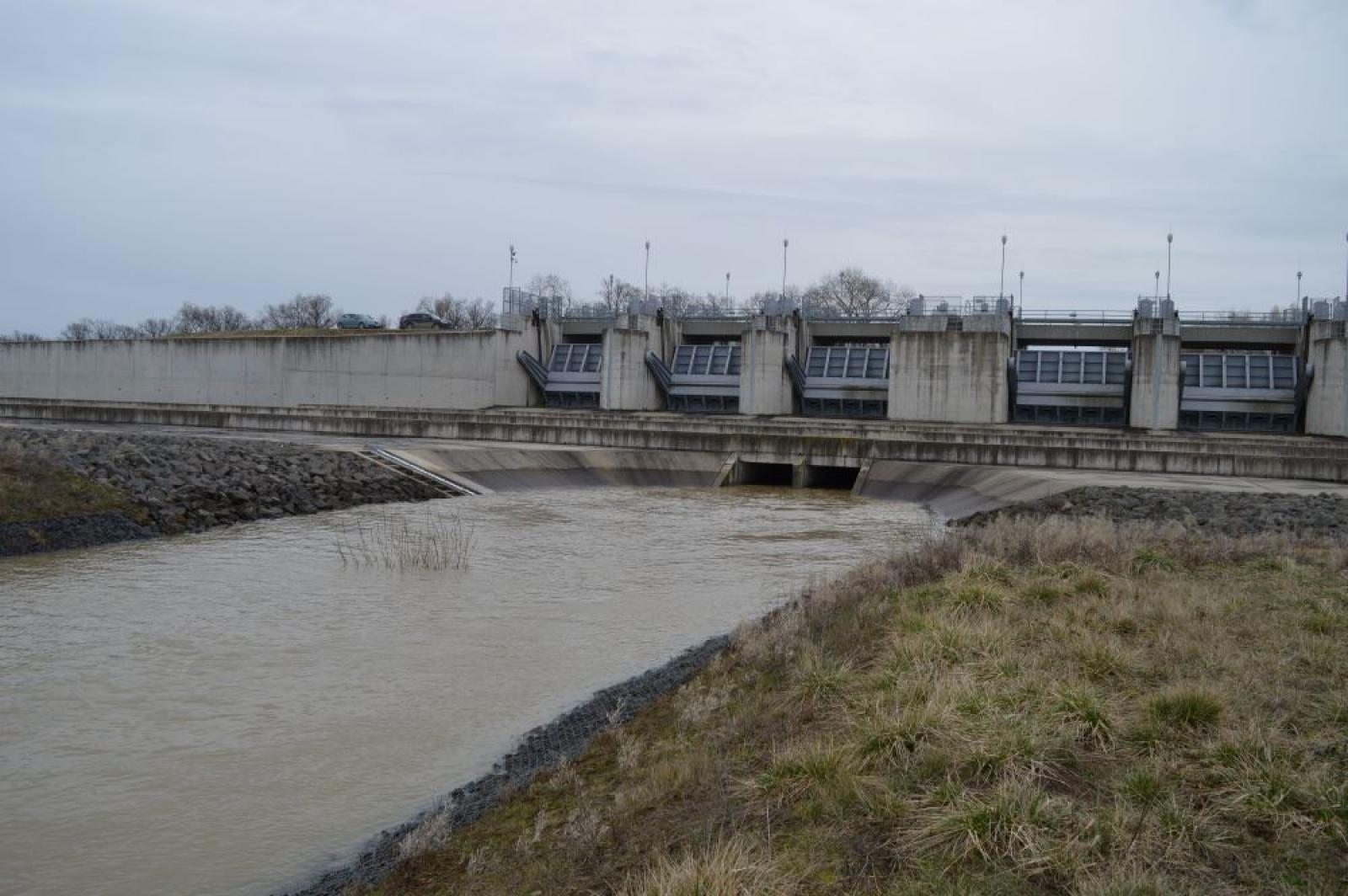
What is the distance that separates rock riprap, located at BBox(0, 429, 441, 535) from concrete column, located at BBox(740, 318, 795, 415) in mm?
23728

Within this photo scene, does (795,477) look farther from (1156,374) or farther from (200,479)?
(200,479)

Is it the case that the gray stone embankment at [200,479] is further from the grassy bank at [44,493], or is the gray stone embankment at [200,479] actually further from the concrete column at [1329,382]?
the concrete column at [1329,382]

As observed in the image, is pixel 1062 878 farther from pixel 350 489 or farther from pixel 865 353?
pixel 865 353

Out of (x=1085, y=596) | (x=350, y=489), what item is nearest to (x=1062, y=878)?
(x=1085, y=596)

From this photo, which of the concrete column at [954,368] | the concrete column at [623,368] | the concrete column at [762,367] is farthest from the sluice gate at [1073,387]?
the concrete column at [623,368]

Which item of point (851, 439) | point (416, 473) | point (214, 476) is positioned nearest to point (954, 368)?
point (851, 439)

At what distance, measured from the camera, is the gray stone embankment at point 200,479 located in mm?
20250

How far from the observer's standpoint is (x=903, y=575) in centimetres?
1285

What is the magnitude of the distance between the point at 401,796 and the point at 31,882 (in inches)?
89.0

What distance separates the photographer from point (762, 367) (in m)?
49.6

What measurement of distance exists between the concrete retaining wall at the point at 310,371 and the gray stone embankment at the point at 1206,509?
32527 mm

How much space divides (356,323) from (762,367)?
29.7 metres

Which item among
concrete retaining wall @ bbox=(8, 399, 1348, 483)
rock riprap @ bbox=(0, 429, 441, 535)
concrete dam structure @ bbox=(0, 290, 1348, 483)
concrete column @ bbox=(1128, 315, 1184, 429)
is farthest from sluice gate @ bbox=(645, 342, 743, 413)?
rock riprap @ bbox=(0, 429, 441, 535)

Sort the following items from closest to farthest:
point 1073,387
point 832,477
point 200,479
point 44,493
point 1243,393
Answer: point 44,493
point 200,479
point 832,477
point 1243,393
point 1073,387
